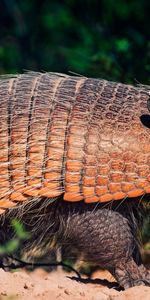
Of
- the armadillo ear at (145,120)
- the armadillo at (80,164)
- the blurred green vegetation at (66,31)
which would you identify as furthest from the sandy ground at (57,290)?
the blurred green vegetation at (66,31)

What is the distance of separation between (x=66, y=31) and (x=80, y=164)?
7.73 m

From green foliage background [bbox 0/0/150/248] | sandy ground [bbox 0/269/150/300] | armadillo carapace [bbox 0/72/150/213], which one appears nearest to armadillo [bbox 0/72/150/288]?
armadillo carapace [bbox 0/72/150/213]

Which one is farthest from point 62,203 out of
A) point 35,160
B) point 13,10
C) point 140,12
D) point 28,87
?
point 13,10

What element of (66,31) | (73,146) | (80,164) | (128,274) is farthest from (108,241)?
(66,31)

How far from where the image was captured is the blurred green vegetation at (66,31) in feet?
41.1

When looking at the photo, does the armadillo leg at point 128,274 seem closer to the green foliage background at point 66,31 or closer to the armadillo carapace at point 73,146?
the armadillo carapace at point 73,146

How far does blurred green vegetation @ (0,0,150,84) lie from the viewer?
1254 cm

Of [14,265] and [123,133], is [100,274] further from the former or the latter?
[123,133]

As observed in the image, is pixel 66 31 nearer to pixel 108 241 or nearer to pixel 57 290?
pixel 108 241

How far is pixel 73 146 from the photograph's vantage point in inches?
268

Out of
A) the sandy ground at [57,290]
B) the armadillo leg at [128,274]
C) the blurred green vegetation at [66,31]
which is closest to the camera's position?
the sandy ground at [57,290]

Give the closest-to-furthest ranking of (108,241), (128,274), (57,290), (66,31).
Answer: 1. (57,290)
2. (108,241)
3. (128,274)
4. (66,31)

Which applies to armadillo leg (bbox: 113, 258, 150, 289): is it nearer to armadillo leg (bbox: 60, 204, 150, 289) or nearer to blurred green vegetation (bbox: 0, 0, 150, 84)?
armadillo leg (bbox: 60, 204, 150, 289)

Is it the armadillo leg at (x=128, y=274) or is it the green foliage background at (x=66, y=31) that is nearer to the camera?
the armadillo leg at (x=128, y=274)
